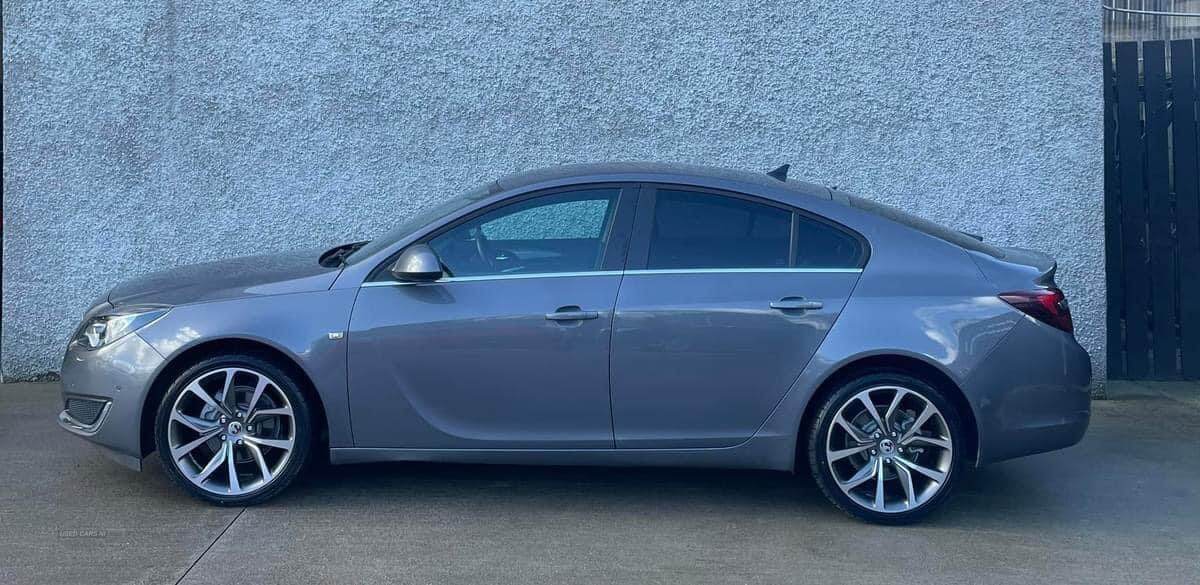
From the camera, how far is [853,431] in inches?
210

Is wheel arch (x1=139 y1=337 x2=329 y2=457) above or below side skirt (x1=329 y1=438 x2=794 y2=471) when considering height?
above

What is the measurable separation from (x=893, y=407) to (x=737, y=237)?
99 centimetres

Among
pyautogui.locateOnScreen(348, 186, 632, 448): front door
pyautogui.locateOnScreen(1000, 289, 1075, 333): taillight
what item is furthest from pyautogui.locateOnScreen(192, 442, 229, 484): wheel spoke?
pyautogui.locateOnScreen(1000, 289, 1075, 333): taillight

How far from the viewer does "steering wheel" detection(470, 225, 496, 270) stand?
548cm

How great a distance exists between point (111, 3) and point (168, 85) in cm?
62

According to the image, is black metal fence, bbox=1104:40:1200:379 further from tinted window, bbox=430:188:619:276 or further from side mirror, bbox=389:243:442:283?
side mirror, bbox=389:243:442:283

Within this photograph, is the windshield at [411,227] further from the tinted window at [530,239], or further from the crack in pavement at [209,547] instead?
the crack in pavement at [209,547]

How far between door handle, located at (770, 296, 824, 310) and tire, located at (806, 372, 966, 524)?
37 centimetres

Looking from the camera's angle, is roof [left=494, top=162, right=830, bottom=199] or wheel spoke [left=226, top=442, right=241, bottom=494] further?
roof [left=494, top=162, right=830, bottom=199]

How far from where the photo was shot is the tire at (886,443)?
5309 millimetres

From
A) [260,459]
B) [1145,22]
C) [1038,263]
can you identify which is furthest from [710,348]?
[1145,22]

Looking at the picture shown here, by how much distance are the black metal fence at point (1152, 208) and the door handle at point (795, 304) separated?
3835mm

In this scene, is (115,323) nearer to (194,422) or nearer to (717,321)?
(194,422)

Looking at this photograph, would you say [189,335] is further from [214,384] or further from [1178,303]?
[1178,303]
